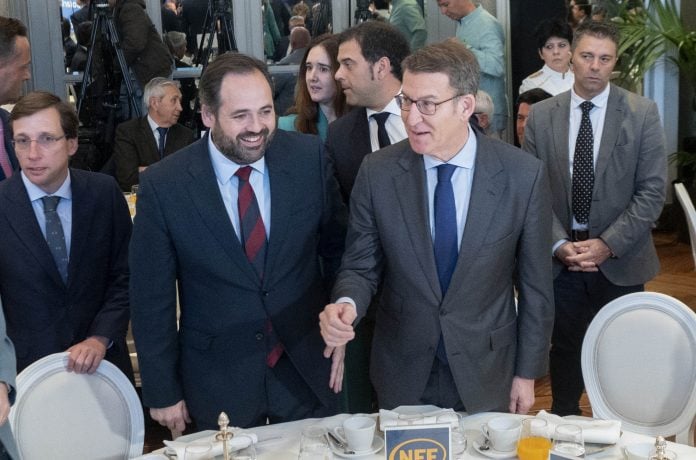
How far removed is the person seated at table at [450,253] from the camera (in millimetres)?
2346

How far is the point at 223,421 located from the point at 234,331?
0.55 m

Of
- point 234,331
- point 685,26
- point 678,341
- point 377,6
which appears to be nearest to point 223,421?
point 234,331

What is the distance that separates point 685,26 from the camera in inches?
287

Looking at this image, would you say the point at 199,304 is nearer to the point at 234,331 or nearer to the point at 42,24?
the point at 234,331

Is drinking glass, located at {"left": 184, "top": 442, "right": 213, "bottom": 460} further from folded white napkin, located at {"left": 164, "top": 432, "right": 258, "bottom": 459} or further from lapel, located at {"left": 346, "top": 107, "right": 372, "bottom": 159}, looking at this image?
lapel, located at {"left": 346, "top": 107, "right": 372, "bottom": 159}

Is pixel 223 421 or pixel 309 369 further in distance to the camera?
pixel 309 369

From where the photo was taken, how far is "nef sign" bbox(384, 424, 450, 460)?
180 cm

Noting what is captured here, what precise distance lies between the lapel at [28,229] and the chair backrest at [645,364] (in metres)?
1.54

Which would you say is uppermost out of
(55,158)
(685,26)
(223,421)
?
(685,26)

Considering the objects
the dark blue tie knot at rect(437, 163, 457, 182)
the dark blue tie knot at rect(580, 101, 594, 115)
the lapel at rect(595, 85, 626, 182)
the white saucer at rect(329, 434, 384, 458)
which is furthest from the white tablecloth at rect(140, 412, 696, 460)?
the dark blue tie knot at rect(580, 101, 594, 115)

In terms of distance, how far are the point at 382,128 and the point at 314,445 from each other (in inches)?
55.3

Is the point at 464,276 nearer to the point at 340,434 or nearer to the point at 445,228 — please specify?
the point at 445,228

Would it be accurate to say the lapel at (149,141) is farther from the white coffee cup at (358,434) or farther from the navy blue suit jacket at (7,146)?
the white coffee cup at (358,434)

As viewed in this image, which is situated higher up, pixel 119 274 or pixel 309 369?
pixel 119 274
